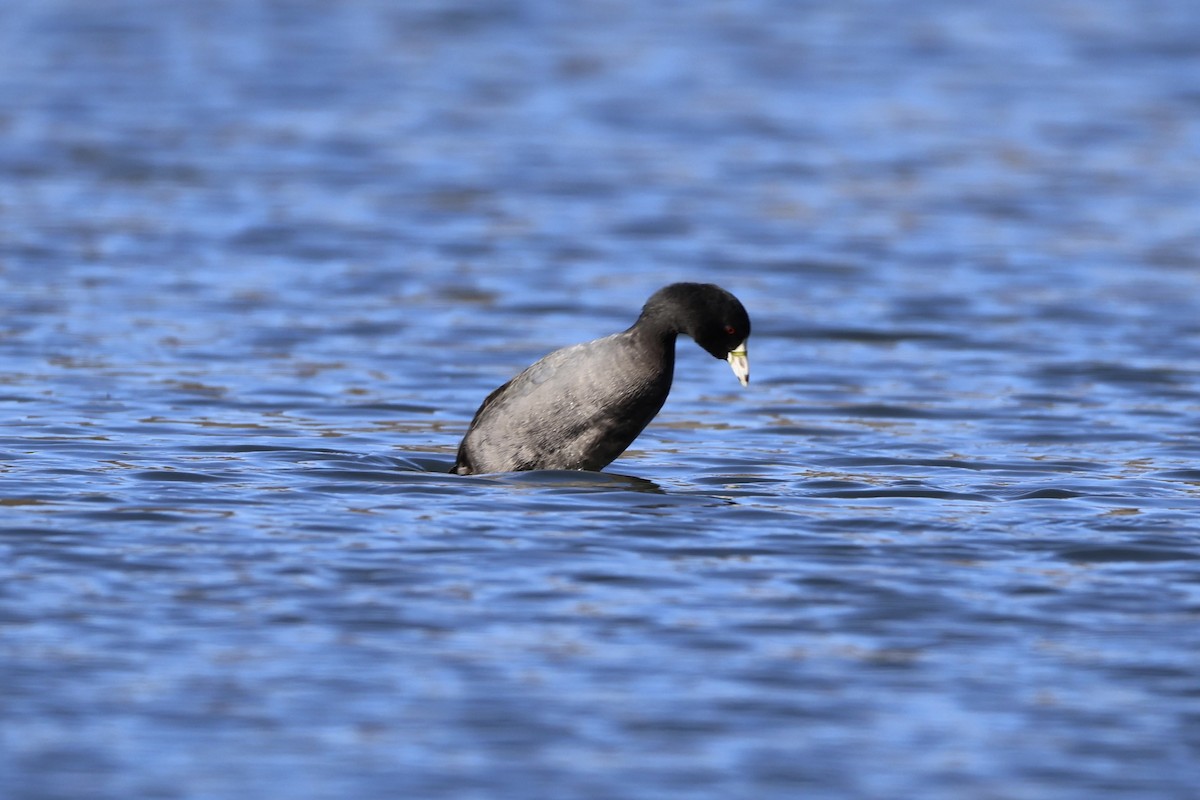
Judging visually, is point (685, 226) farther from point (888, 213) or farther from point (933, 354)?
point (933, 354)

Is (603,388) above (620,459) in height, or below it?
above

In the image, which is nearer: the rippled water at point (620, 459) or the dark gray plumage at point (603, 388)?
the rippled water at point (620, 459)

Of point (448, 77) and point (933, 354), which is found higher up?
point (448, 77)

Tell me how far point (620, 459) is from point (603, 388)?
1.64m

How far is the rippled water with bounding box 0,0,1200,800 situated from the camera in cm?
669

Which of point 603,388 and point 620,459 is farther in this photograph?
point 620,459

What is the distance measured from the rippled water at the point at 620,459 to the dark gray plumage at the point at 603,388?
6.8 inches

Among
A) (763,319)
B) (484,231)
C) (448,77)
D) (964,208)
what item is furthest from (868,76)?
(763,319)

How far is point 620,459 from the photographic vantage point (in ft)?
37.8

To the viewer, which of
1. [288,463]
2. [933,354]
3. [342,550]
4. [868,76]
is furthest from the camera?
[868,76]

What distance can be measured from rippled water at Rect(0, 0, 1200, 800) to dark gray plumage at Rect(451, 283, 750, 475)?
0.56ft

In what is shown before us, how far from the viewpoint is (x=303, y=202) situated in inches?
792

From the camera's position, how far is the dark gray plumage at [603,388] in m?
9.94

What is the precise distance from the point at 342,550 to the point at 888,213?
40.5 ft
